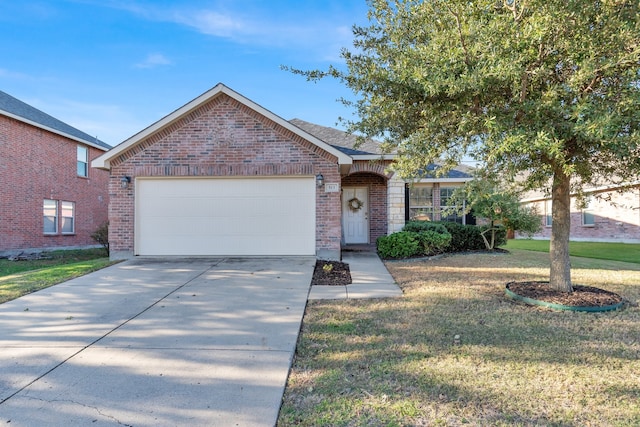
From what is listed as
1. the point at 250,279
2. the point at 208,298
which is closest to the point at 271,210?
the point at 250,279

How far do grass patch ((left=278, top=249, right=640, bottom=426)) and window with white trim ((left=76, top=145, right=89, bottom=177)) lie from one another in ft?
55.9

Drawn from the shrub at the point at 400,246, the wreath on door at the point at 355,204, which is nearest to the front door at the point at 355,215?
the wreath on door at the point at 355,204

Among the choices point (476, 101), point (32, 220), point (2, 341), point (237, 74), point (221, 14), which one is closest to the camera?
point (2, 341)

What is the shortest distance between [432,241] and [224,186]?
6220 millimetres

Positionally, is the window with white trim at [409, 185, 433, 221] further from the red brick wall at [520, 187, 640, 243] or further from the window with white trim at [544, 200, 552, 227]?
the window with white trim at [544, 200, 552, 227]

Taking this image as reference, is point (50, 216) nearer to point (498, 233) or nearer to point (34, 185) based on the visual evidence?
point (34, 185)

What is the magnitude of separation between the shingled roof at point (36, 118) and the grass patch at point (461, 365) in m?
15.1

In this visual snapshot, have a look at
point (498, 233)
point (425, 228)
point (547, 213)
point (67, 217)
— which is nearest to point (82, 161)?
point (67, 217)

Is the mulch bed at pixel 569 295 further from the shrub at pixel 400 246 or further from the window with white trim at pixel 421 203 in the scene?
the window with white trim at pixel 421 203

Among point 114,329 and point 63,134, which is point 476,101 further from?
point 63,134

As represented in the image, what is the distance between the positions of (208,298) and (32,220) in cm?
1349

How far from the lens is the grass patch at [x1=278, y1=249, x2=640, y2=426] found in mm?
2324

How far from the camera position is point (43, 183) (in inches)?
577

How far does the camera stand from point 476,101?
180 inches
